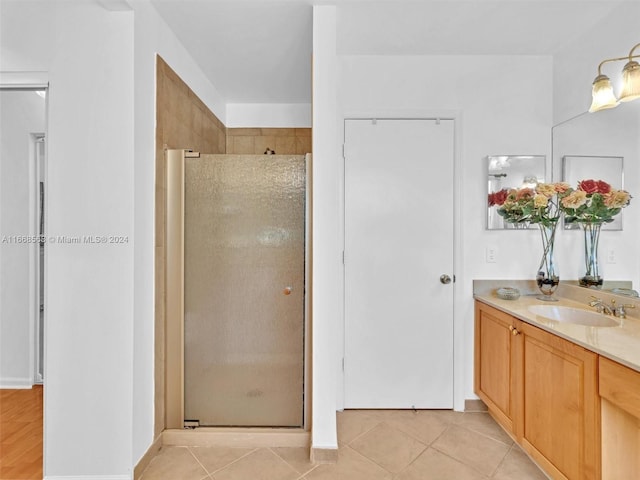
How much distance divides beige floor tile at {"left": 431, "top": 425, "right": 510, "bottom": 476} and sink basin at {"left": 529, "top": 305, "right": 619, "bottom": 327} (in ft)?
2.73

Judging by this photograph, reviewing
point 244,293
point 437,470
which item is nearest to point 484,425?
point 437,470

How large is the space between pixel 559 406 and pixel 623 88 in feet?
5.24

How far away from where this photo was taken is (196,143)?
247 centimetres

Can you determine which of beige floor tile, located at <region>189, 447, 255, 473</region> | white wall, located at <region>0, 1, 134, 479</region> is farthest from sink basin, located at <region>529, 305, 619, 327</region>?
white wall, located at <region>0, 1, 134, 479</region>

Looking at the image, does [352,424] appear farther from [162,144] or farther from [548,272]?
[162,144]

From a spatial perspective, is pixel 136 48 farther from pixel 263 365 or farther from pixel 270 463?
pixel 270 463

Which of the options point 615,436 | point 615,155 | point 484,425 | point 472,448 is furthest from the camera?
point 484,425

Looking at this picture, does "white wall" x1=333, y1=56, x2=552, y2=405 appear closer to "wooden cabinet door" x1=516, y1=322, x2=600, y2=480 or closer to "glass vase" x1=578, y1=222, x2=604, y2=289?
"glass vase" x1=578, y1=222, x2=604, y2=289

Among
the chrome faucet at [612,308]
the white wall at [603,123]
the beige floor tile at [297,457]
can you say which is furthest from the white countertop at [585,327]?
the beige floor tile at [297,457]

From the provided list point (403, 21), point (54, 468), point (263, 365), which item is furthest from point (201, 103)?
point (54, 468)

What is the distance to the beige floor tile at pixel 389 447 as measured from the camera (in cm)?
183

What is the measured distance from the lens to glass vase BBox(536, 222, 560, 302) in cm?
214

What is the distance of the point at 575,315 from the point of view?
1.90 meters

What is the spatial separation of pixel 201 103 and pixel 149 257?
4.55 feet
